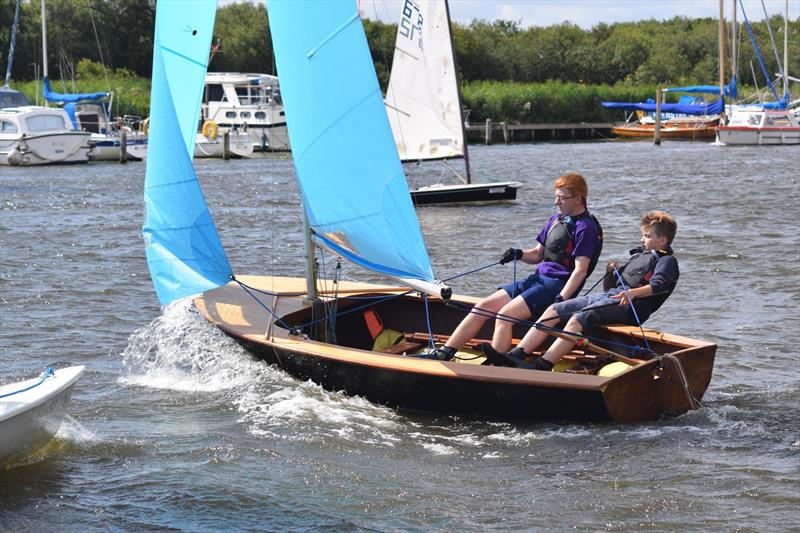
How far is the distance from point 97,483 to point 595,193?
62.5ft

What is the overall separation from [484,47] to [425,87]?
1805 inches

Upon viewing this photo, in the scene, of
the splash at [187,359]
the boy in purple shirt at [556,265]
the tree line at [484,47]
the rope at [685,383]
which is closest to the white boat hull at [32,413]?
the splash at [187,359]

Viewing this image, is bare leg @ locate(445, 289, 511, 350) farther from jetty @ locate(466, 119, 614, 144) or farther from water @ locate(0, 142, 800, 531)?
jetty @ locate(466, 119, 614, 144)

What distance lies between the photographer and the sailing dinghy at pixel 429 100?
20.2m

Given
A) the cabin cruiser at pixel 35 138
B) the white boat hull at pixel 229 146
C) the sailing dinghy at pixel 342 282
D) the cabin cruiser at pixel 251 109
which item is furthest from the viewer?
the cabin cruiser at pixel 251 109

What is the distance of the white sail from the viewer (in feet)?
66.4

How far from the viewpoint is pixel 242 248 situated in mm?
16250

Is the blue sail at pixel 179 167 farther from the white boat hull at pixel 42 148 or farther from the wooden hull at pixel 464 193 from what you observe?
the white boat hull at pixel 42 148

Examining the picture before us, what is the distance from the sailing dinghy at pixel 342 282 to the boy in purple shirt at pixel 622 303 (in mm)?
177

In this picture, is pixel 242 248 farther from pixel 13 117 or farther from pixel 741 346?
pixel 13 117

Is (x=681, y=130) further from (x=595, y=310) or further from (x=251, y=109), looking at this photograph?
(x=595, y=310)

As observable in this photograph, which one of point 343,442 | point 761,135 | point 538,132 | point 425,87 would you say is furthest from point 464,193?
point 538,132

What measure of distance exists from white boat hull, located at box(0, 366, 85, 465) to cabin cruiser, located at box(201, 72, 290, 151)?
114 feet

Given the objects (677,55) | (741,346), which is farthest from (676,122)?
(741,346)
